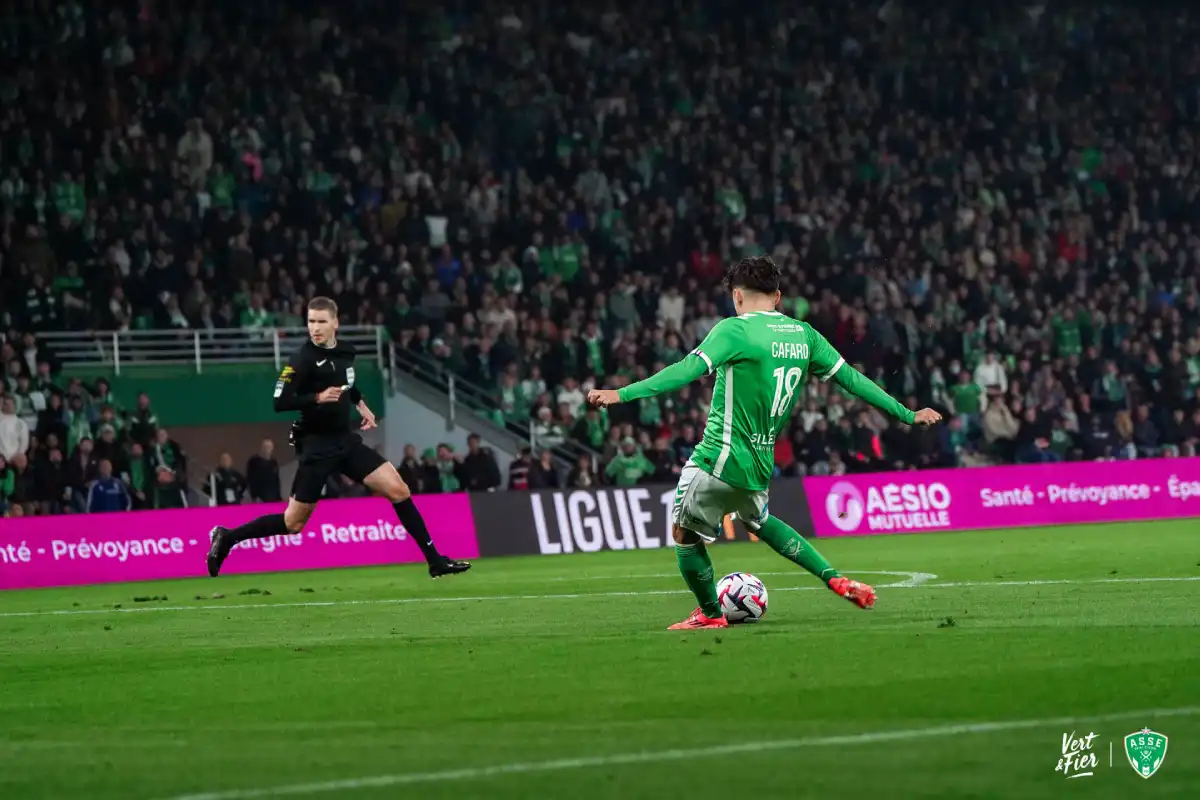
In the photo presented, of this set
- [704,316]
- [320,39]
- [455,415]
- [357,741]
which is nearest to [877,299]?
[704,316]

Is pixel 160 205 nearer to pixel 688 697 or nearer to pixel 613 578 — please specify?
pixel 613 578

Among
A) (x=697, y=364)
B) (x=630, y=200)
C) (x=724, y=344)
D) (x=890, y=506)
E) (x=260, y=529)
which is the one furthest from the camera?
(x=630, y=200)

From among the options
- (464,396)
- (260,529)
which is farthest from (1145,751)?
(464,396)

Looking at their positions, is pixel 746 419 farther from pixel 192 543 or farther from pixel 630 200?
pixel 630 200

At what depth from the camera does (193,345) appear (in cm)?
3067

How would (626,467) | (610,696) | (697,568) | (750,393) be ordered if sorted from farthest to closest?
1. (626,467)
2. (697,568)
3. (750,393)
4. (610,696)

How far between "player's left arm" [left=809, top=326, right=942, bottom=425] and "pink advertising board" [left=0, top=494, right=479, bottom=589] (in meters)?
13.1

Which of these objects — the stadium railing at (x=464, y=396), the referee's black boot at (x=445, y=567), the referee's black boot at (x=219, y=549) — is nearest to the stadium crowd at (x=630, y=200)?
the stadium railing at (x=464, y=396)

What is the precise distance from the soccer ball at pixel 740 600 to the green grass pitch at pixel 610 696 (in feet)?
0.47

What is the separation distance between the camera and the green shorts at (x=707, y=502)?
38.0 feet

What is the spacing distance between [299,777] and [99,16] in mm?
29817

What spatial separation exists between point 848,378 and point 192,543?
1351cm

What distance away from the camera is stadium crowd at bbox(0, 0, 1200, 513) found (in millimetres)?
30781

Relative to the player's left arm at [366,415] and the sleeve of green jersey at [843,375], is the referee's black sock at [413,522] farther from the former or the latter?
the sleeve of green jersey at [843,375]
